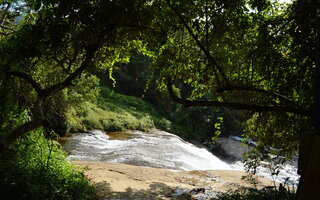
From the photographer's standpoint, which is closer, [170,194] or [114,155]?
[170,194]

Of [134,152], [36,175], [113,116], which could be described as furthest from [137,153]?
[36,175]

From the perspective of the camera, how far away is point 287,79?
495 cm

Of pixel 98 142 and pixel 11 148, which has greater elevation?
pixel 11 148

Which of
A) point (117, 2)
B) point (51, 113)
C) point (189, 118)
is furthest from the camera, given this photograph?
point (189, 118)

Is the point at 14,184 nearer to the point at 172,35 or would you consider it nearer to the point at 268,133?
the point at 172,35

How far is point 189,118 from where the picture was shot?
28156mm

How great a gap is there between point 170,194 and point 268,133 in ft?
10.3

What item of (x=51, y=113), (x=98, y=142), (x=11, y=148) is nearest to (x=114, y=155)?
(x=98, y=142)

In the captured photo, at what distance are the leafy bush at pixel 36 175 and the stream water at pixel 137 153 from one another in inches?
226

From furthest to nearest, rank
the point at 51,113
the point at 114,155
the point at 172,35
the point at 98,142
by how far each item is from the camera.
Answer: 1. the point at 98,142
2. the point at 51,113
3. the point at 114,155
4. the point at 172,35

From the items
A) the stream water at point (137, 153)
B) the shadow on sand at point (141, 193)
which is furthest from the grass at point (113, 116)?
the shadow on sand at point (141, 193)

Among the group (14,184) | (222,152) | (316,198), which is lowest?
(222,152)

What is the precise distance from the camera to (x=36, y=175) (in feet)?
15.9

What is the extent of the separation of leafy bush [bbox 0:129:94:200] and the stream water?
5743 mm
